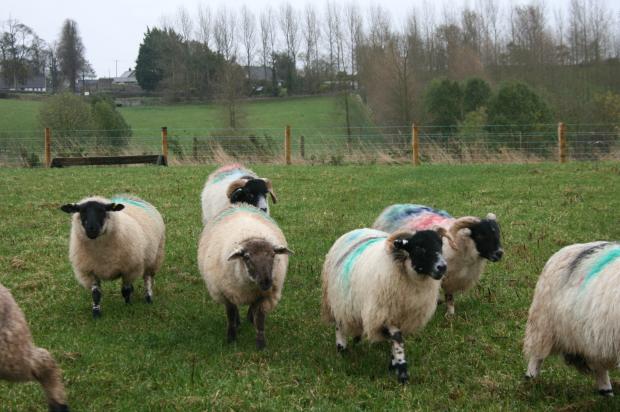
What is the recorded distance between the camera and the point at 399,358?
18.1 ft

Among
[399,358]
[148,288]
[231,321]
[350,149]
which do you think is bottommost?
[399,358]

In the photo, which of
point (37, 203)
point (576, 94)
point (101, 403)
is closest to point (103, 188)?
point (37, 203)

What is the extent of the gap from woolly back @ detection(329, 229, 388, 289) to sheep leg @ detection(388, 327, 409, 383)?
0.71 m

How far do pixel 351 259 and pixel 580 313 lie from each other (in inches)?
Result: 85.2

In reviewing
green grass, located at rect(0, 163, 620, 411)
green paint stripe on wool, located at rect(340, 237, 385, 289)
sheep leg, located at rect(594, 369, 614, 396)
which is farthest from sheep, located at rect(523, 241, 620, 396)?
green paint stripe on wool, located at rect(340, 237, 385, 289)

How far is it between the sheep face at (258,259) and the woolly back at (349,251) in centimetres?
63

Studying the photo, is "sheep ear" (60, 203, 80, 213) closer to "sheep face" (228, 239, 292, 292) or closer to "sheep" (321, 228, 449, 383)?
"sheep face" (228, 239, 292, 292)

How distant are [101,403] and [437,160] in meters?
17.4

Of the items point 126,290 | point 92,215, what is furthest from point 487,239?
Result: point 92,215

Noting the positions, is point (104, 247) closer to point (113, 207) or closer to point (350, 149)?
point (113, 207)

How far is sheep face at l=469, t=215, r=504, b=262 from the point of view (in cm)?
714

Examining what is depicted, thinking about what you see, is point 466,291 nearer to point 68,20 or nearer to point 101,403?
point 101,403

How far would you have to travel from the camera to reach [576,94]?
3198cm

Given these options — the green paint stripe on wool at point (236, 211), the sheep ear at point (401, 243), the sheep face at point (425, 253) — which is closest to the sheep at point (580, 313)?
the sheep face at point (425, 253)
